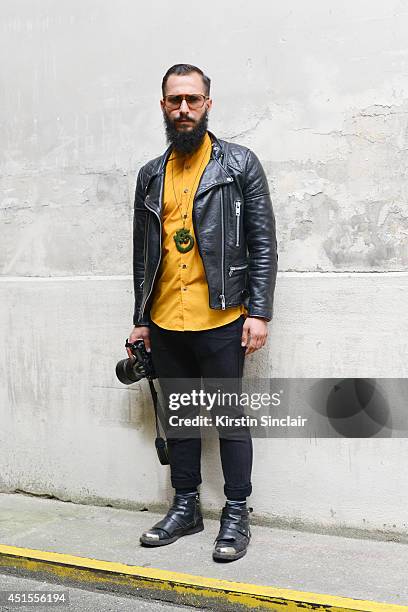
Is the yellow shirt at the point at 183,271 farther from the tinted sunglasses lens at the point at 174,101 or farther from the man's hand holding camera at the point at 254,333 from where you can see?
the tinted sunglasses lens at the point at 174,101

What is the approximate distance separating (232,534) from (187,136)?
186 cm

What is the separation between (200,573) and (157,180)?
1.82m

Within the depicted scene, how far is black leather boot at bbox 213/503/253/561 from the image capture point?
3646 millimetres

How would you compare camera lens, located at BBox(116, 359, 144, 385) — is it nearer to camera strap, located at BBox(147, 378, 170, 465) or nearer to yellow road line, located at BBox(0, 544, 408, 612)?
camera strap, located at BBox(147, 378, 170, 465)

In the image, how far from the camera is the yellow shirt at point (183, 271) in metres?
3.71

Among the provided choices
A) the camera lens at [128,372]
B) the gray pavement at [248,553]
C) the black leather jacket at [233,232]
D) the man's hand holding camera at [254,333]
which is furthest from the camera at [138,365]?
the gray pavement at [248,553]

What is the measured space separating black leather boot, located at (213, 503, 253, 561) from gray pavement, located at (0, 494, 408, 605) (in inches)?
1.7

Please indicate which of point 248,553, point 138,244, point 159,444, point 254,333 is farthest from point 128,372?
point 248,553

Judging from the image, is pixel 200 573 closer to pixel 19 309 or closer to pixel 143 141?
pixel 19 309

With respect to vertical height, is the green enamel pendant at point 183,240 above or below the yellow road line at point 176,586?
above

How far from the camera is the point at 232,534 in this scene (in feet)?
12.2

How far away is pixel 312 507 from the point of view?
3986mm

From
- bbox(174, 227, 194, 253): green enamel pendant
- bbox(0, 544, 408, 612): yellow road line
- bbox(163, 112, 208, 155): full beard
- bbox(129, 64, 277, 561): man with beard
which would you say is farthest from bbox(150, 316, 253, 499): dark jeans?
bbox(163, 112, 208, 155): full beard

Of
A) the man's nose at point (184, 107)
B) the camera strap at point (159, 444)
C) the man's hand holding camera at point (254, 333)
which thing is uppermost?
the man's nose at point (184, 107)
